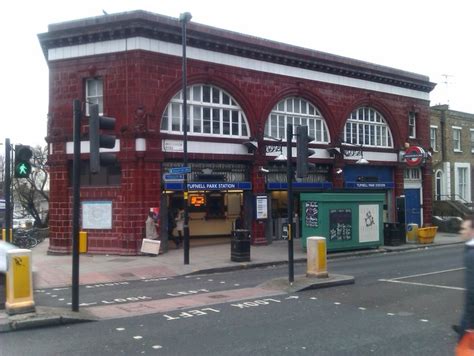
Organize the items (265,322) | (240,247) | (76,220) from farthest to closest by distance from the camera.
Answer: (240,247) → (76,220) → (265,322)

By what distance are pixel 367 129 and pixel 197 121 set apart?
1172 cm

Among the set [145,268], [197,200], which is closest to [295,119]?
[197,200]

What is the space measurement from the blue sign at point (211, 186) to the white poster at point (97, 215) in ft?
8.26

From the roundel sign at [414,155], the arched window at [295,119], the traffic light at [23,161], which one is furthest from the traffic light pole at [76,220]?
the roundel sign at [414,155]

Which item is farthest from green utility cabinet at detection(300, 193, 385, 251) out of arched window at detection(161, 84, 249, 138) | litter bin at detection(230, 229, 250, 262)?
arched window at detection(161, 84, 249, 138)

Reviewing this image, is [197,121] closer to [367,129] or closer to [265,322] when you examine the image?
[367,129]

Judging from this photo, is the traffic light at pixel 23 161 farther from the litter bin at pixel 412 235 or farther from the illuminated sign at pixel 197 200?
the litter bin at pixel 412 235

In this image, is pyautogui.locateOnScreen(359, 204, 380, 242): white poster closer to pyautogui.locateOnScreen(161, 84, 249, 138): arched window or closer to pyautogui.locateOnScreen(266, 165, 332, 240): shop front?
pyautogui.locateOnScreen(266, 165, 332, 240): shop front

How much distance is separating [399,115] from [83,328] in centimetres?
2675

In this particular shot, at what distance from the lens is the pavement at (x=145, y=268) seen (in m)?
9.12

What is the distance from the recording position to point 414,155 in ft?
99.4

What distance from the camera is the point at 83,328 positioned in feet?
28.6

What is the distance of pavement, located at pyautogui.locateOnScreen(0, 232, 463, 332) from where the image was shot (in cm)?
912

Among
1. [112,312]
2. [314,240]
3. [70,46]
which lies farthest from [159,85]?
[112,312]
